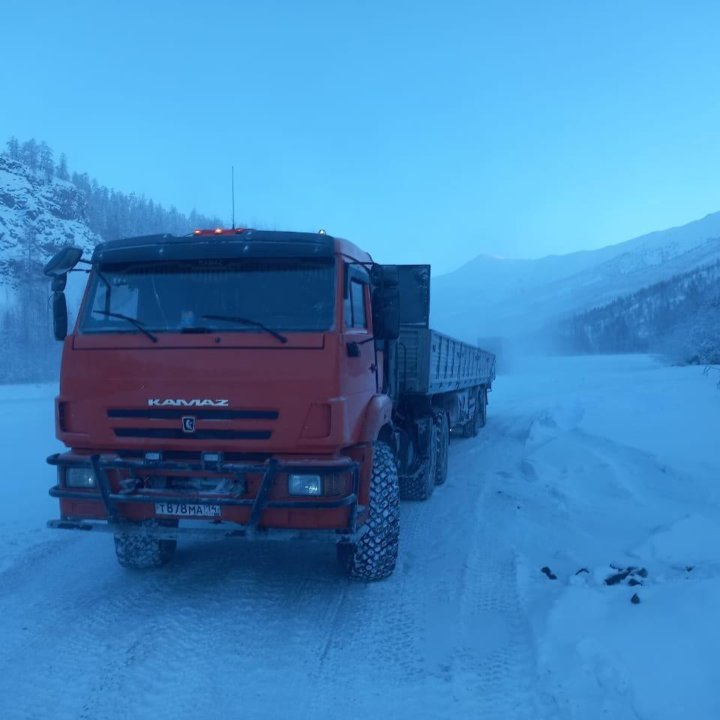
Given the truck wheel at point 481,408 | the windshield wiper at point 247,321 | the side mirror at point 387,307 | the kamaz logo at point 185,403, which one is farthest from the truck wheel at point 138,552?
the truck wheel at point 481,408

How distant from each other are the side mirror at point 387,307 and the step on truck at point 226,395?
0.04 ft

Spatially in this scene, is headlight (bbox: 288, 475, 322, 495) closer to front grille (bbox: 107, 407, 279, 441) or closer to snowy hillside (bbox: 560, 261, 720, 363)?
front grille (bbox: 107, 407, 279, 441)

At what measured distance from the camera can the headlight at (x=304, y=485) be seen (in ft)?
16.7

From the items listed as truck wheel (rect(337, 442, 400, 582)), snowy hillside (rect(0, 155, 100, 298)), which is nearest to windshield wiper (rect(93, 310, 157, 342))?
truck wheel (rect(337, 442, 400, 582))

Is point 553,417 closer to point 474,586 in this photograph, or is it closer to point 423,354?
point 423,354

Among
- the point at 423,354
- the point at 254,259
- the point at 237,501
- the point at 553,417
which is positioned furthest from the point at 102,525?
the point at 553,417

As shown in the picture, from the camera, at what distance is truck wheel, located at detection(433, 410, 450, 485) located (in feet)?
33.2

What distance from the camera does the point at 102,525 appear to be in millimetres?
5367

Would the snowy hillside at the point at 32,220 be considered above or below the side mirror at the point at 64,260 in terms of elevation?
above

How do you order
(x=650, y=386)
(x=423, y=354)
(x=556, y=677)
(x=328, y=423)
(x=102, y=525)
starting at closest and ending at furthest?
(x=556, y=677), (x=328, y=423), (x=102, y=525), (x=423, y=354), (x=650, y=386)

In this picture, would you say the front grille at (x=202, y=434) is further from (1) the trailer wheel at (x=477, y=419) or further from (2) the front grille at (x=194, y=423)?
(1) the trailer wheel at (x=477, y=419)

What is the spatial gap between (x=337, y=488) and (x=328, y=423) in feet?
1.60

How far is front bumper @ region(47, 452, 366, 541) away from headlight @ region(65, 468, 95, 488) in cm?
5

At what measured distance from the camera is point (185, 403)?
512cm
